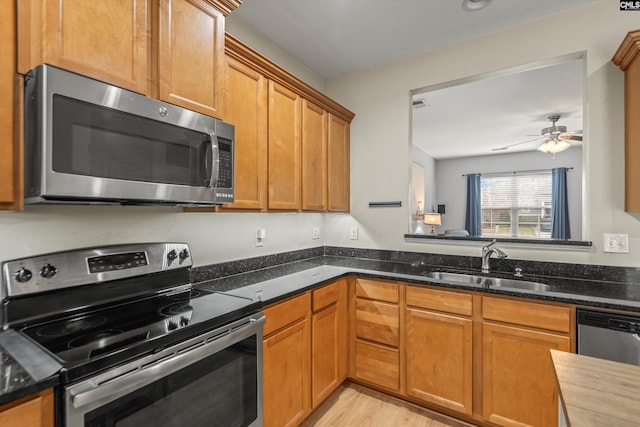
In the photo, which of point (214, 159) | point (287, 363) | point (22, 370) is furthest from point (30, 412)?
point (287, 363)

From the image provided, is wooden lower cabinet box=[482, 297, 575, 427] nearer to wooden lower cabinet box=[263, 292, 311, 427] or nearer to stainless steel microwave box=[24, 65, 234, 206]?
wooden lower cabinet box=[263, 292, 311, 427]

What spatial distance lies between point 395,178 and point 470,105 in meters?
1.71

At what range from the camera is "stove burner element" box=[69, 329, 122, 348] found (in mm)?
1009

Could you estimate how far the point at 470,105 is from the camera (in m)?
3.67

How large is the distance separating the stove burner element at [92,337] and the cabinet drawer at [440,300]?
1.68 meters

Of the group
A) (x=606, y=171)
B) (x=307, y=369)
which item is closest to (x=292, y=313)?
(x=307, y=369)

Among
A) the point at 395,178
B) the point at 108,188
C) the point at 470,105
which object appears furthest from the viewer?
the point at 470,105

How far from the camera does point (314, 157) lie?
249 cm

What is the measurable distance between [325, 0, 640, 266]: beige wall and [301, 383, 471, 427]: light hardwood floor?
1.17 m

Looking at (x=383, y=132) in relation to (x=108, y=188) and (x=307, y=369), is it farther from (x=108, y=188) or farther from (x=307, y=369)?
(x=108, y=188)

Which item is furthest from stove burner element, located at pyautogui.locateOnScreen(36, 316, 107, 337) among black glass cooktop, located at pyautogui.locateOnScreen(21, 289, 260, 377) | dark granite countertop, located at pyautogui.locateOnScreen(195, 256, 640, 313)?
dark granite countertop, located at pyautogui.locateOnScreen(195, 256, 640, 313)

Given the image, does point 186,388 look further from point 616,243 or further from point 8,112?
point 616,243

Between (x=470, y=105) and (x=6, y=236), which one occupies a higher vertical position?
(x=470, y=105)

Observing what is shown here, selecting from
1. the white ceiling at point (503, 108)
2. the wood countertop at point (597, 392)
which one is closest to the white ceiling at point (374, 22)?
the white ceiling at point (503, 108)
